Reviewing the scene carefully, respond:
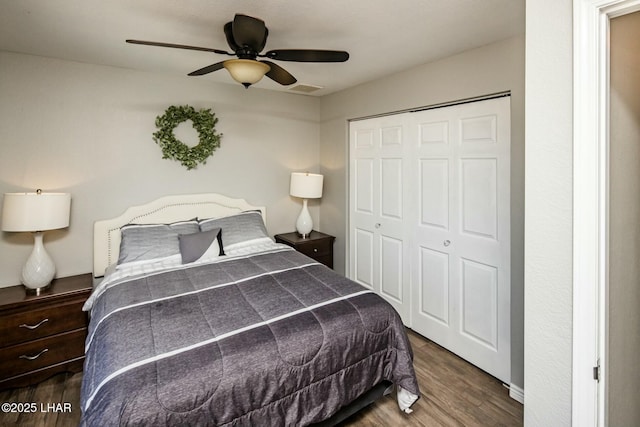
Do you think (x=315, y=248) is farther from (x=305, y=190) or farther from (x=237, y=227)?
(x=237, y=227)

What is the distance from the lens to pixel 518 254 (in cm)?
222

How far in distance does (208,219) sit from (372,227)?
1.73m

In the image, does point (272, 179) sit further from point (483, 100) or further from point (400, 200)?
point (483, 100)

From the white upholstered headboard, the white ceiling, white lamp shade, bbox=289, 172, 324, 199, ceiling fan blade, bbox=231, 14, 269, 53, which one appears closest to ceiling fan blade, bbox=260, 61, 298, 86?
ceiling fan blade, bbox=231, 14, 269, 53

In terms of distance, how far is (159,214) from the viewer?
3178 millimetres

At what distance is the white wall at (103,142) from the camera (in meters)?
2.57

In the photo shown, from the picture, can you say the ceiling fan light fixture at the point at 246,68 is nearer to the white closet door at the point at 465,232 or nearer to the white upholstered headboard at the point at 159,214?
the white closet door at the point at 465,232

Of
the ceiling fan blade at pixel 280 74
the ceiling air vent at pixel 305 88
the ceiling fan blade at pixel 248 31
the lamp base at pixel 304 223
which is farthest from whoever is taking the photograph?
the lamp base at pixel 304 223

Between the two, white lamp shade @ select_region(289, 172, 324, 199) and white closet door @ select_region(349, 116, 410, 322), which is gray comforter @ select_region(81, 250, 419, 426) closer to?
white closet door @ select_region(349, 116, 410, 322)

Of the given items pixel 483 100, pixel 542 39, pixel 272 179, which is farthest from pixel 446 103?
pixel 272 179

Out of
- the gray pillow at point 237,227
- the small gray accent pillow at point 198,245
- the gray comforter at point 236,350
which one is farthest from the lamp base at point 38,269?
the gray pillow at point 237,227

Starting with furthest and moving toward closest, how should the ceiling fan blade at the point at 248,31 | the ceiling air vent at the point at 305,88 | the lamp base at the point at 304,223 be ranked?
the lamp base at the point at 304,223 < the ceiling air vent at the point at 305,88 < the ceiling fan blade at the point at 248,31

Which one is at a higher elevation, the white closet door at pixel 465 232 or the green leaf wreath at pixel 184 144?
the green leaf wreath at pixel 184 144

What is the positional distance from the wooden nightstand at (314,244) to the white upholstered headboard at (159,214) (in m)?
0.43
